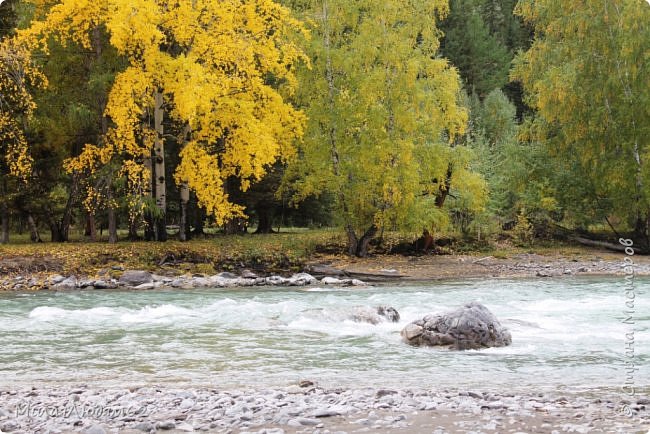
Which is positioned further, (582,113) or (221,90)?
(582,113)

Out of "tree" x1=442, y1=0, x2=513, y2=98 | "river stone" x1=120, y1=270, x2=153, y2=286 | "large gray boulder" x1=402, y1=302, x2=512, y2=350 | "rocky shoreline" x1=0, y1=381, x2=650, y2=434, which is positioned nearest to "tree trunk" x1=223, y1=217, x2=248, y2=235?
"river stone" x1=120, y1=270, x2=153, y2=286

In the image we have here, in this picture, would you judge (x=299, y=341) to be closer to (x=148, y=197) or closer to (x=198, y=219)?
(x=148, y=197)

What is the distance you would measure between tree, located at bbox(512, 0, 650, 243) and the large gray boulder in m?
14.5

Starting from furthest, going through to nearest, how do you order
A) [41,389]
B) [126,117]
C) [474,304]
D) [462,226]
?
[462,226] → [126,117] → [474,304] → [41,389]

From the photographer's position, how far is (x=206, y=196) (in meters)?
20.1

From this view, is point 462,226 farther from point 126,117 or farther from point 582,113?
point 126,117

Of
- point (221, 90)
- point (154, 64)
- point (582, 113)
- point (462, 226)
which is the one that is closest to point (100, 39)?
point (154, 64)

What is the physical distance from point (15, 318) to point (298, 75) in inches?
542

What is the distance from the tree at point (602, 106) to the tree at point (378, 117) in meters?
4.02

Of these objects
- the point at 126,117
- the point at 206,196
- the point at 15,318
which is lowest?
the point at 15,318

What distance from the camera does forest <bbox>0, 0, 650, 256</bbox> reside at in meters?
19.8

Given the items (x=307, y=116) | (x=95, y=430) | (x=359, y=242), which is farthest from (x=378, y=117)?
(x=95, y=430)

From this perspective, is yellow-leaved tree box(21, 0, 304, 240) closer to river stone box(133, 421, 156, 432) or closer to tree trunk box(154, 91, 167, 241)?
tree trunk box(154, 91, 167, 241)

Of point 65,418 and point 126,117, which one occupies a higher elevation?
point 126,117
